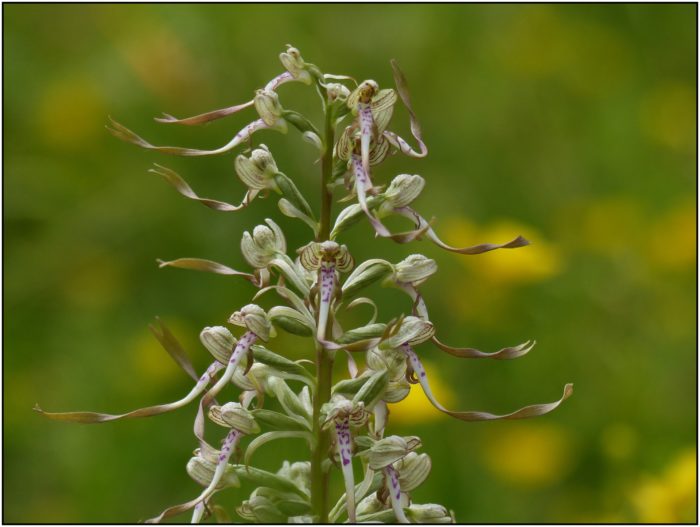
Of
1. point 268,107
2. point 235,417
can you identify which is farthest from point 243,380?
point 268,107

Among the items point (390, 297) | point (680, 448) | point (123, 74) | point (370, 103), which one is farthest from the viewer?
point (123, 74)

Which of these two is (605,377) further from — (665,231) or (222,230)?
(222,230)

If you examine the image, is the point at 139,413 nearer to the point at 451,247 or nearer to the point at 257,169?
the point at 257,169

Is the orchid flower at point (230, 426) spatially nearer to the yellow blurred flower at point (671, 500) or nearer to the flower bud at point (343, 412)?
the flower bud at point (343, 412)

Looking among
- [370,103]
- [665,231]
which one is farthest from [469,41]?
[370,103]

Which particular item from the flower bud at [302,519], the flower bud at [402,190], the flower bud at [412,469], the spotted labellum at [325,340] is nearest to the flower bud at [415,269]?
the spotted labellum at [325,340]

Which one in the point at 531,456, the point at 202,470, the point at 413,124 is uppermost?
the point at 413,124

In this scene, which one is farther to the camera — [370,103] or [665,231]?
[665,231]
